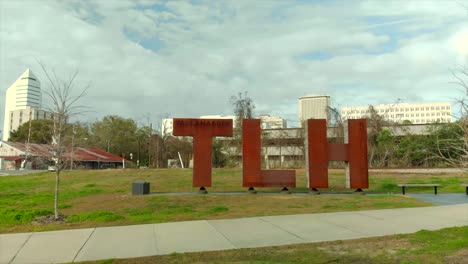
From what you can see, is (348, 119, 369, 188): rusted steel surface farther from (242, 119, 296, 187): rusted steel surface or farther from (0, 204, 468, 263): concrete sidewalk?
(0, 204, 468, 263): concrete sidewalk

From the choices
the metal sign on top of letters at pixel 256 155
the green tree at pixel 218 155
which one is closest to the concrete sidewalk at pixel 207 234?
the metal sign on top of letters at pixel 256 155

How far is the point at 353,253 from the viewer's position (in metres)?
7.14

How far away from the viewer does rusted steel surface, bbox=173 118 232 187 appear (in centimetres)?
1728

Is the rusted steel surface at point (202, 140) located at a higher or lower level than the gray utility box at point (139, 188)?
higher

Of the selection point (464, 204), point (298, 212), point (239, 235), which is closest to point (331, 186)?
point (464, 204)

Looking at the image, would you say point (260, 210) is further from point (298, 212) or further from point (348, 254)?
point (348, 254)

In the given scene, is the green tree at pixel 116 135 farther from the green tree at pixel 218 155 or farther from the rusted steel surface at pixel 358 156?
the rusted steel surface at pixel 358 156

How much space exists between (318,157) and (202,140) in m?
5.14

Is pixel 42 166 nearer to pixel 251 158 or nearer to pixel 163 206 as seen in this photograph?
pixel 251 158

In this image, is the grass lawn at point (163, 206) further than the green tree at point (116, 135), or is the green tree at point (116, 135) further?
the green tree at point (116, 135)

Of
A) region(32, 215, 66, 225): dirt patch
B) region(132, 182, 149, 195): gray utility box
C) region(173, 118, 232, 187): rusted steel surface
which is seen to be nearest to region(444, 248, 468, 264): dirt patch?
region(32, 215, 66, 225): dirt patch

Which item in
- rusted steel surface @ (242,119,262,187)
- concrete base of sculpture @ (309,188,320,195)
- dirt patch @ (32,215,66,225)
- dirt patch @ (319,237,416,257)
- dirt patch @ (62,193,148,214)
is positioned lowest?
dirt patch @ (32,215,66,225)

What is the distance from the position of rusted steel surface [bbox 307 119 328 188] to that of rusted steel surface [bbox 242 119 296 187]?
0.87 meters

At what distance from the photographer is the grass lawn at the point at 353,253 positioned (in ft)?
21.9
